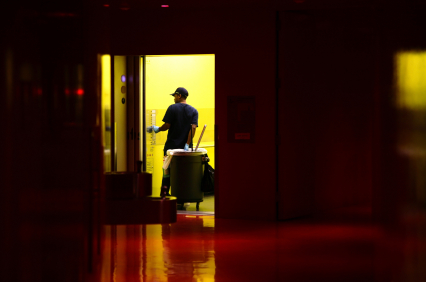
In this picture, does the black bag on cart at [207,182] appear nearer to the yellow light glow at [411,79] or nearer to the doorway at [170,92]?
the doorway at [170,92]

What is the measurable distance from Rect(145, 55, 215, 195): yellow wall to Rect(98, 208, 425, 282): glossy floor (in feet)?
7.21

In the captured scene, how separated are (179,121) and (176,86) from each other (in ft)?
4.75

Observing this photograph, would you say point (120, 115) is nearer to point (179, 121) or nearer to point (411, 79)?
Answer: point (179, 121)

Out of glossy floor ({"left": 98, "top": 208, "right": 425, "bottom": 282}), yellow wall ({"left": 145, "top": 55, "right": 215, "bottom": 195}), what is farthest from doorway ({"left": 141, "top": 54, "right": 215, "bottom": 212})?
glossy floor ({"left": 98, "top": 208, "right": 425, "bottom": 282})

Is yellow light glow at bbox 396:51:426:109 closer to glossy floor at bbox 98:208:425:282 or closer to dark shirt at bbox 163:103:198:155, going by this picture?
glossy floor at bbox 98:208:425:282

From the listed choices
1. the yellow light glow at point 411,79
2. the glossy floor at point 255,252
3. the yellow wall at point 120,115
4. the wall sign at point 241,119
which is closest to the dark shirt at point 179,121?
the yellow wall at point 120,115

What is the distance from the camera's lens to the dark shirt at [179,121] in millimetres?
7312

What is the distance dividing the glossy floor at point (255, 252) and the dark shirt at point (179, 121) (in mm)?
1356

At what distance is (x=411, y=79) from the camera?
238 centimetres

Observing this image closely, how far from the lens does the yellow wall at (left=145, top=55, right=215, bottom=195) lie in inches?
327

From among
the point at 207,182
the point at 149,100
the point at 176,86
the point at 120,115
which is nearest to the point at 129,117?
the point at 120,115

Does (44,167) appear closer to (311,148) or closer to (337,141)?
(311,148)

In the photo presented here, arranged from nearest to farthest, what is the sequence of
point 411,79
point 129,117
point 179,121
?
point 411,79
point 129,117
point 179,121

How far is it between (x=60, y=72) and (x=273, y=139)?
4.76 m
